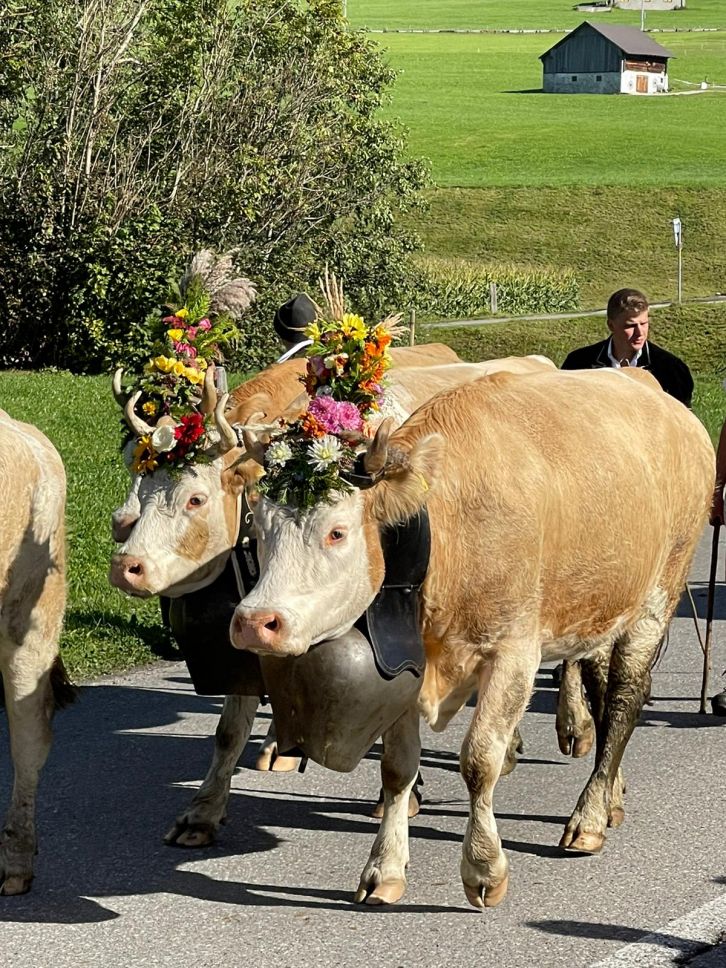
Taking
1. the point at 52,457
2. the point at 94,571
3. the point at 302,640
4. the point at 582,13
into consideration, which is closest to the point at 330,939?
the point at 302,640

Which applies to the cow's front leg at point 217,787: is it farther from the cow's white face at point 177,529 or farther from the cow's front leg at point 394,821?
the cow's front leg at point 394,821

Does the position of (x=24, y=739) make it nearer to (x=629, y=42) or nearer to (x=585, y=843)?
(x=585, y=843)

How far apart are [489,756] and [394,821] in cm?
46

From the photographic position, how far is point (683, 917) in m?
5.55

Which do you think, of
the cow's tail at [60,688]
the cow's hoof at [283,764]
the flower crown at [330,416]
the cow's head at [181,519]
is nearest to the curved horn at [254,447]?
the flower crown at [330,416]

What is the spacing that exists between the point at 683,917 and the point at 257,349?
27.6 metres

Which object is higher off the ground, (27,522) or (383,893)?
(27,522)

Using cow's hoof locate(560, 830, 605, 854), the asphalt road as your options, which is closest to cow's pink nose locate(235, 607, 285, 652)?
the asphalt road

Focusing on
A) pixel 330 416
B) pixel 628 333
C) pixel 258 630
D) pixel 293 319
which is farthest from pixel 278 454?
pixel 628 333

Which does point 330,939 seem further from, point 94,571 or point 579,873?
point 94,571

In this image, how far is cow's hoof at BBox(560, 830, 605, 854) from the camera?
6.25m

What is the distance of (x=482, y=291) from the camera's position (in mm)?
44156

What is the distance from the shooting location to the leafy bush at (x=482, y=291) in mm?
42188

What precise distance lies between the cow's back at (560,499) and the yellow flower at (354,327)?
1.38 ft
